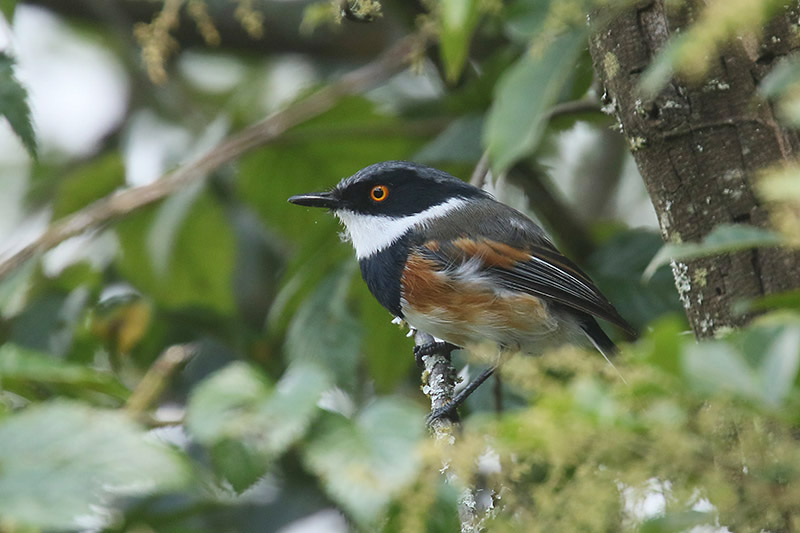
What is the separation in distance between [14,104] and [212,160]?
1.30 meters

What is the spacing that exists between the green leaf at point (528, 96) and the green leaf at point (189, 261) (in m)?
2.66

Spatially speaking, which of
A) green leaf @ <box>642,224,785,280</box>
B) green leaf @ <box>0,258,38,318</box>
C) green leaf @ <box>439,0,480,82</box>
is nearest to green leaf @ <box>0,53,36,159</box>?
green leaf @ <box>0,258,38,318</box>

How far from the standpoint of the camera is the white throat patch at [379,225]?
13.5 feet

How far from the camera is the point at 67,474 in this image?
1349mm

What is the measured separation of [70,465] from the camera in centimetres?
137

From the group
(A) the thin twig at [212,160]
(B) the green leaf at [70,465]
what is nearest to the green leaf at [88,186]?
(A) the thin twig at [212,160]

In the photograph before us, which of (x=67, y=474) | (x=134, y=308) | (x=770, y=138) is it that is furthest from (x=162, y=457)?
(x=134, y=308)

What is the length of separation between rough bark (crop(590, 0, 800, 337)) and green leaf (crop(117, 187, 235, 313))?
2.55m

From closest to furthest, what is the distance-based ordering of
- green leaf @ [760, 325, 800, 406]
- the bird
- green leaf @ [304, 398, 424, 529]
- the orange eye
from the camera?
green leaf @ [760, 325, 800, 406] < green leaf @ [304, 398, 424, 529] < the bird < the orange eye

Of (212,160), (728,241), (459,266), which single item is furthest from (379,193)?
(728,241)

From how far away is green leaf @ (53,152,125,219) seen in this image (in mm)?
4863

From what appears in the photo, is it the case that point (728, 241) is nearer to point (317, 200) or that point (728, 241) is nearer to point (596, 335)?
point (596, 335)

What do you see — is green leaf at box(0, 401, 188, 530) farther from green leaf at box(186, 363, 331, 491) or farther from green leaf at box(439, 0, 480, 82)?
green leaf at box(439, 0, 480, 82)

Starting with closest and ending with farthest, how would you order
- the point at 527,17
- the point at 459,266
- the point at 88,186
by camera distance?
1. the point at 527,17
2. the point at 459,266
3. the point at 88,186
